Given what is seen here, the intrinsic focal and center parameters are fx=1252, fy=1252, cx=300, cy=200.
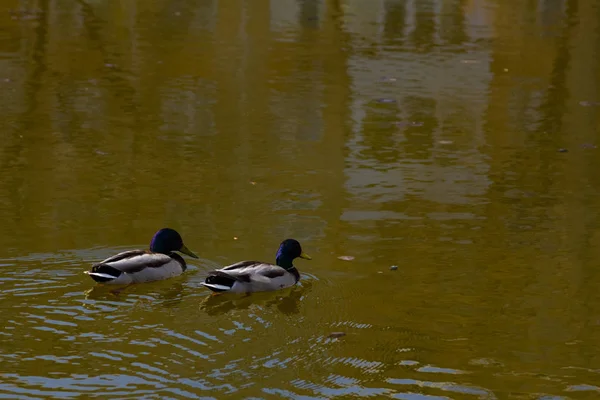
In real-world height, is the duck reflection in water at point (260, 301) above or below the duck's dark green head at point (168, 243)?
below

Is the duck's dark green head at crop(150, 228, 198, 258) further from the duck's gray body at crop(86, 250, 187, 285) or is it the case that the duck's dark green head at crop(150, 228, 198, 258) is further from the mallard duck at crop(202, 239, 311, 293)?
the mallard duck at crop(202, 239, 311, 293)

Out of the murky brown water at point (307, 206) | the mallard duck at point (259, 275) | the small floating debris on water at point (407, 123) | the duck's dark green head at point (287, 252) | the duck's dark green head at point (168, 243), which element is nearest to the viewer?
the murky brown water at point (307, 206)

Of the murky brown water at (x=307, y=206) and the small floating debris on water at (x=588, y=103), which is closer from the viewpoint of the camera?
the murky brown water at (x=307, y=206)

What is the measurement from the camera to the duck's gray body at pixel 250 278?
871 cm

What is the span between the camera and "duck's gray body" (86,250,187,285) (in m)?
8.75

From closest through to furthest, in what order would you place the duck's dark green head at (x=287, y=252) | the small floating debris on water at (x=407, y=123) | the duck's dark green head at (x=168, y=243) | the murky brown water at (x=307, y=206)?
the murky brown water at (x=307, y=206)
the duck's dark green head at (x=287, y=252)
the duck's dark green head at (x=168, y=243)
the small floating debris on water at (x=407, y=123)

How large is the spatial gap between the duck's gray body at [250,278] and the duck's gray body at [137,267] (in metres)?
0.43

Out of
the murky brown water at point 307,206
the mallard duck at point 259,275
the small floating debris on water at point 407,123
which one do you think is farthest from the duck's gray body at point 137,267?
the small floating debris on water at point 407,123

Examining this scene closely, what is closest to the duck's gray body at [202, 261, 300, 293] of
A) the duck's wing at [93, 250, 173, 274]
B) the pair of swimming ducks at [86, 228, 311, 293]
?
the pair of swimming ducks at [86, 228, 311, 293]

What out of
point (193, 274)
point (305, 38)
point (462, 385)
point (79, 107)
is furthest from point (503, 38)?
point (462, 385)

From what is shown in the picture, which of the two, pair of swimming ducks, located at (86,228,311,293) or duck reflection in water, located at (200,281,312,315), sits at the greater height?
pair of swimming ducks, located at (86,228,311,293)

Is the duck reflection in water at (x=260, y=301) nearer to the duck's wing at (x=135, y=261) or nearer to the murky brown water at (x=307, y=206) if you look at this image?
the murky brown water at (x=307, y=206)

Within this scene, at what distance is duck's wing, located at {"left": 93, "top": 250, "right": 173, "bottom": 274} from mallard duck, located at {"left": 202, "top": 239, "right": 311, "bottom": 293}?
0.43 metres

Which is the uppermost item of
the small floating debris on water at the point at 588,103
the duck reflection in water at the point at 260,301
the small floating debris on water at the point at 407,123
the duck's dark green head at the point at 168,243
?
the small floating debris on water at the point at 588,103
